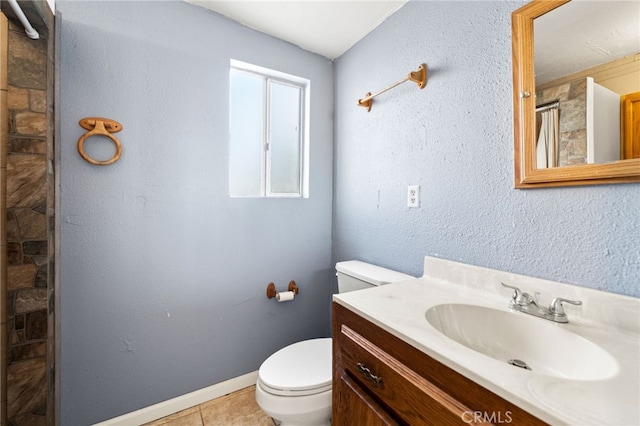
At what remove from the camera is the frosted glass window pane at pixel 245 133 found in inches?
64.2

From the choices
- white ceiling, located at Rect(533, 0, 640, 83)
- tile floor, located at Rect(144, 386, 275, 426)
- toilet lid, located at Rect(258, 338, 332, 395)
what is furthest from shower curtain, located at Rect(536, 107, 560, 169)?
tile floor, located at Rect(144, 386, 275, 426)

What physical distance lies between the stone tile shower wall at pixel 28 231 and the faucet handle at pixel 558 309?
1.76 metres

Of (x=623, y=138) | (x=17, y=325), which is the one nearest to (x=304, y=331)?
(x=17, y=325)

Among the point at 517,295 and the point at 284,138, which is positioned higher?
the point at 284,138

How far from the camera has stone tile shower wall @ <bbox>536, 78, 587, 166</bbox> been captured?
78 cm

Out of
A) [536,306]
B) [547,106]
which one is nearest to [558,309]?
[536,306]

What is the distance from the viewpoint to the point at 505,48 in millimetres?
953

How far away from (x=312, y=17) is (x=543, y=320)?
1749 mm

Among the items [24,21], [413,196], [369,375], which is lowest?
[369,375]

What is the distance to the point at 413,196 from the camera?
4.26 ft

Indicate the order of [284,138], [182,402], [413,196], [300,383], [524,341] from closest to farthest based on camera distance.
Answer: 1. [524,341]
2. [300,383]
3. [413,196]
4. [182,402]
5. [284,138]

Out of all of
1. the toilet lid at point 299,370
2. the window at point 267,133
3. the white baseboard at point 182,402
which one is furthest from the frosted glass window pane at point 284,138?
the white baseboard at point 182,402

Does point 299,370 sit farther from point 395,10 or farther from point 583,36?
point 395,10

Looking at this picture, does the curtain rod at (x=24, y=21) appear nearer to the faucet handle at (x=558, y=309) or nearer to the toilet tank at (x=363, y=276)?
the toilet tank at (x=363, y=276)
